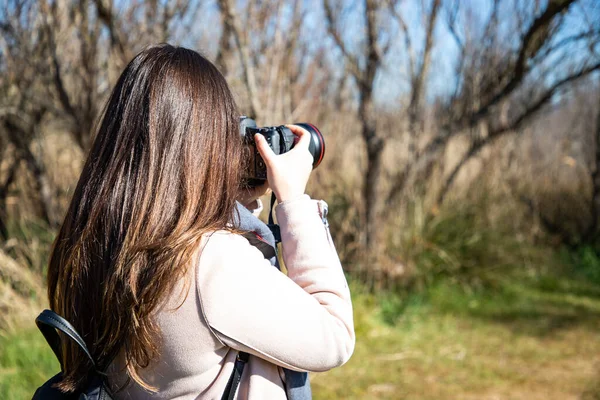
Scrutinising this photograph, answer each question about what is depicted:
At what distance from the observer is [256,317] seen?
1.00 metres

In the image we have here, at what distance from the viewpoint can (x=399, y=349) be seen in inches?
155

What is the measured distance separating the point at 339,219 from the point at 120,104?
387 cm

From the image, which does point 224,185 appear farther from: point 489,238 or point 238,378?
point 489,238

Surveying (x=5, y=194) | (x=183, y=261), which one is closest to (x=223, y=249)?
(x=183, y=261)

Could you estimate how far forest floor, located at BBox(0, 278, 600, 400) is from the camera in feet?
10.7

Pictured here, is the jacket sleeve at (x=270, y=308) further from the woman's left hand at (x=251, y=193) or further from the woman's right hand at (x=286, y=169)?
the woman's left hand at (x=251, y=193)

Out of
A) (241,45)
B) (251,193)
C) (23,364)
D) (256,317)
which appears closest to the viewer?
(256,317)

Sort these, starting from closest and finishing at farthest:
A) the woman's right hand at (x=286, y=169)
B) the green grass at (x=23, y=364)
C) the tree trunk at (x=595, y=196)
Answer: the woman's right hand at (x=286, y=169) < the green grass at (x=23, y=364) < the tree trunk at (x=595, y=196)

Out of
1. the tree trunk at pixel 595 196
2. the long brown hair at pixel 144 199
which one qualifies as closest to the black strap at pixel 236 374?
the long brown hair at pixel 144 199

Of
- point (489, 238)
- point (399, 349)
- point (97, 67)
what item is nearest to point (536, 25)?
point (489, 238)

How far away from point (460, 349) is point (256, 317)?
3335mm

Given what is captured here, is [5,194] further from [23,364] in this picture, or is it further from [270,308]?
[270,308]

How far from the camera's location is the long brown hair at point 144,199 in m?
1.03

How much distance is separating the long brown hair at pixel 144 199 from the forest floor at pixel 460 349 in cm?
208
